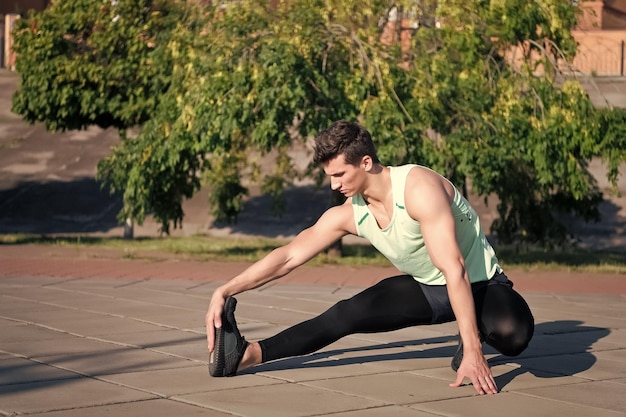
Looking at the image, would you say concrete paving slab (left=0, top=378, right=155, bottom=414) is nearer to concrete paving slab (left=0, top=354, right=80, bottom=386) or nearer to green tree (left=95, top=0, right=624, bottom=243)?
concrete paving slab (left=0, top=354, right=80, bottom=386)

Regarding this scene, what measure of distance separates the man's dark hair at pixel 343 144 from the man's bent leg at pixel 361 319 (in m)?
0.89

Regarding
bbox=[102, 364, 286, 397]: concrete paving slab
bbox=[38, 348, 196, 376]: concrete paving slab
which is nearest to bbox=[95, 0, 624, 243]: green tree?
bbox=[38, 348, 196, 376]: concrete paving slab

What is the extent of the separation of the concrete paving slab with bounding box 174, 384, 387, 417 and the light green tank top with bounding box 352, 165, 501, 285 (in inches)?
32.8

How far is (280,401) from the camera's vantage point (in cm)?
522

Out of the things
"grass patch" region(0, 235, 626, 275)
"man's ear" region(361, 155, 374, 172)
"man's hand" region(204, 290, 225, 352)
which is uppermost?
"man's ear" region(361, 155, 374, 172)

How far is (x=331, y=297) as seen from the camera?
10.6 m

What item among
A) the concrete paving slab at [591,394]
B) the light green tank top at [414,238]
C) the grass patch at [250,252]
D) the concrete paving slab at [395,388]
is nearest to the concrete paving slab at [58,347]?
the concrete paving slab at [395,388]

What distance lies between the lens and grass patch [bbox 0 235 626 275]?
50.5 feet

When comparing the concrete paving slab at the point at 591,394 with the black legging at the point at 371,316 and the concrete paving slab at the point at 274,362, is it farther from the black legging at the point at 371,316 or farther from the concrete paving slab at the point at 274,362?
the black legging at the point at 371,316

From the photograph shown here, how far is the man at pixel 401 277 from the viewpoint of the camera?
5422mm

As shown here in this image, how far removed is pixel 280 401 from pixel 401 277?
1.29 metres

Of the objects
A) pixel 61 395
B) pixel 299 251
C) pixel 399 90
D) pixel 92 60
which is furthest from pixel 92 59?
pixel 61 395

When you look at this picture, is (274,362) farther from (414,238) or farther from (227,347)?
(414,238)

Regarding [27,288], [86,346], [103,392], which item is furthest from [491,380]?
[27,288]
